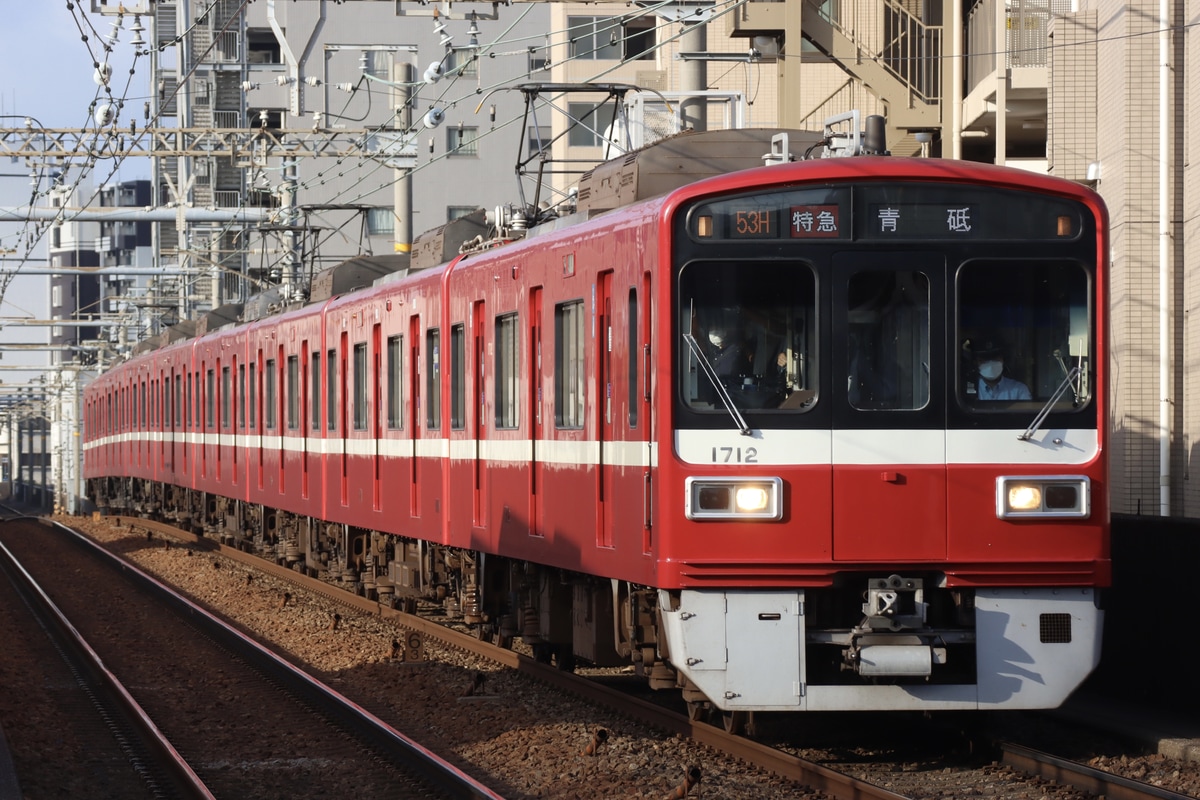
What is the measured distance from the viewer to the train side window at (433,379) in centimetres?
1298

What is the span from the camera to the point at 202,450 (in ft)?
84.5

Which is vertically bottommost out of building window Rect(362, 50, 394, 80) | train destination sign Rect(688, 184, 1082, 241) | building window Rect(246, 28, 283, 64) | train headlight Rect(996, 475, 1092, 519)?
train headlight Rect(996, 475, 1092, 519)

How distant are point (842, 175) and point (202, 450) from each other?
1890cm

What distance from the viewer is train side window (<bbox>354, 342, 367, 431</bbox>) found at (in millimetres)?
15578

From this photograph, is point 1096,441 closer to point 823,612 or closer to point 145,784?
point 823,612

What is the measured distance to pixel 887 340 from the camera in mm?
8172

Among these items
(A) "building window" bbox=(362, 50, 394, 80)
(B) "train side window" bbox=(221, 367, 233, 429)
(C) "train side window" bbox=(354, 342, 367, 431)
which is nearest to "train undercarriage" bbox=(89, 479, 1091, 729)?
(C) "train side window" bbox=(354, 342, 367, 431)

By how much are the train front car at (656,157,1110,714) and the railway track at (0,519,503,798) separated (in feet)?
4.88

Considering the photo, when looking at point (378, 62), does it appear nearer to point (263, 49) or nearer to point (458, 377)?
point (263, 49)

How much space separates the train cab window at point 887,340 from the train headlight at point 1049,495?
21.8 inches

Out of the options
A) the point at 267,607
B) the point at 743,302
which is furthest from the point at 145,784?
the point at 267,607

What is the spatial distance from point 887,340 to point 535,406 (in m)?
2.90

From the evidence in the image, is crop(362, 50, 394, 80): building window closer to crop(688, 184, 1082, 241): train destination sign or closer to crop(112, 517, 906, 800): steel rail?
crop(112, 517, 906, 800): steel rail

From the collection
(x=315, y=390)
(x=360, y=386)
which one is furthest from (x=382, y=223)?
(x=360, y=386)
